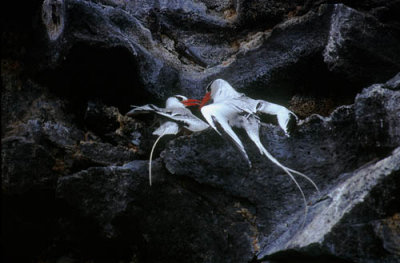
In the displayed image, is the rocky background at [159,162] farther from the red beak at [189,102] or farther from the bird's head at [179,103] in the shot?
the red beak at [189,102]

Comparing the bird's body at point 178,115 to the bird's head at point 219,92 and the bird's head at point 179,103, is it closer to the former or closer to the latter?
the bird's head at point 179,103

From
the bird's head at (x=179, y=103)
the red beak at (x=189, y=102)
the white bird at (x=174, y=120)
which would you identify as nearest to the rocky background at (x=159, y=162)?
the white bird at (x=174, y=120)

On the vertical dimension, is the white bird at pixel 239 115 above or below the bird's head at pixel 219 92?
below

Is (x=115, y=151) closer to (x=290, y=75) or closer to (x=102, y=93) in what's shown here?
(x=102, y=93)

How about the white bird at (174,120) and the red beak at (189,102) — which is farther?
the red beak at (189,102)

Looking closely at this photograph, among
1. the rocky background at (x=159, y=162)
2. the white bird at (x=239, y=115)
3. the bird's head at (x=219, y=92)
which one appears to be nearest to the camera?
the rocky background at (x=159, y=162)

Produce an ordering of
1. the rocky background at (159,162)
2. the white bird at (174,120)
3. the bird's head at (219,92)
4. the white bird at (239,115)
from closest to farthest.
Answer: the rocky background at (159,162)
the white bird at (239,115)
the white bird at (174,120)
the bird's head at (219,92)

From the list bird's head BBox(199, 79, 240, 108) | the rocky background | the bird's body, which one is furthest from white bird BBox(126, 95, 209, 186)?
bird's head BBox(199, 79, 240, 108)

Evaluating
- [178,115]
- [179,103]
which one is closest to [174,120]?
[178,115]
